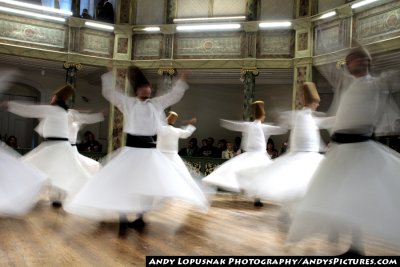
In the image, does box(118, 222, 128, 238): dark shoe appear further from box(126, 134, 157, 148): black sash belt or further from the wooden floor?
box(126, 134, 157, 148): black sash belt

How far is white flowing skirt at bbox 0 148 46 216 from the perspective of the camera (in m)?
3.86

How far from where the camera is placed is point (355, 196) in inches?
98.6

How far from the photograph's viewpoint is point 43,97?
14.6 m

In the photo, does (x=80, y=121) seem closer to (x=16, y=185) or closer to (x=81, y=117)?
(x=81, y=117)

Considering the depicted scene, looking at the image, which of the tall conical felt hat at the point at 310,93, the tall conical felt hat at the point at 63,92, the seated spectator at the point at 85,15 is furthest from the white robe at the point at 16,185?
the seated spectator at the point at 85,15

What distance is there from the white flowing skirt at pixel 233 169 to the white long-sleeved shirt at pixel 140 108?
2771mm

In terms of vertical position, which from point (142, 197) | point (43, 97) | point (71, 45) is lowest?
point (142, 197)

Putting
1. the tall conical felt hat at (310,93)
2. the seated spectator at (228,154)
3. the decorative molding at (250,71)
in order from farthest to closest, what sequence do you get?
1. the decorative molding at (250,71)
2. the seated spectator at (228,154)
3. the tall conical felt hat at (310,93)

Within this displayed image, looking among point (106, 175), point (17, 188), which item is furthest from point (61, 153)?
point (106, 175)

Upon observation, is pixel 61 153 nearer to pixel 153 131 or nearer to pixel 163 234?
pixel 153 131

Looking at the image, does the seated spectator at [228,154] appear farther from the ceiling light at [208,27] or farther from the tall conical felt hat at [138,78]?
the tall conical felt hat at [138,78]

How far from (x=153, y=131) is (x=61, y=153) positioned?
174 cm

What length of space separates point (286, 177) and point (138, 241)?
7.10ft

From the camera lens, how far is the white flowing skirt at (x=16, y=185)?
3.86 metres
